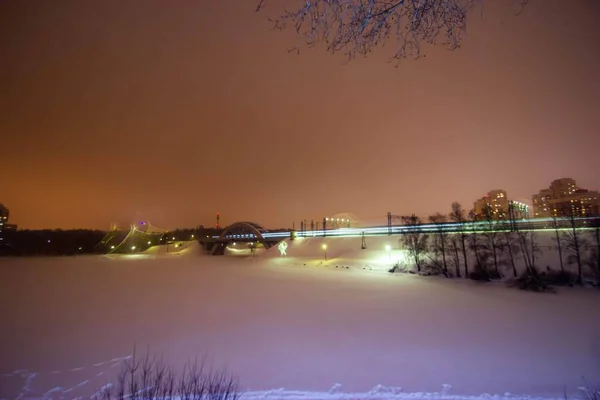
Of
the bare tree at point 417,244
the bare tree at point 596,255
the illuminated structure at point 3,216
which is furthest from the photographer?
the illuminated structure at point 3,216

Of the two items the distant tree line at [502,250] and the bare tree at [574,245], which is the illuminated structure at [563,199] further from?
the bare tree at [574,245]

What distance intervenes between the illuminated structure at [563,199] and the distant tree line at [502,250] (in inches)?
1078

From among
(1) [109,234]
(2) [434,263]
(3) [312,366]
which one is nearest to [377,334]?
(3) [312,366]

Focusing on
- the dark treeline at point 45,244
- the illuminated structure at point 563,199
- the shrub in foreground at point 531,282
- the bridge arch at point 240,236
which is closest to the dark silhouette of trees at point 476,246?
the shrub in foreground at point 531,282

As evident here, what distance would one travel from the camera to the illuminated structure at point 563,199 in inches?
2489

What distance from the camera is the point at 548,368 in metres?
14.5

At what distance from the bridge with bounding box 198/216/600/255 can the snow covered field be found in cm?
1273

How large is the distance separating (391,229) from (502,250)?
26.9 meters

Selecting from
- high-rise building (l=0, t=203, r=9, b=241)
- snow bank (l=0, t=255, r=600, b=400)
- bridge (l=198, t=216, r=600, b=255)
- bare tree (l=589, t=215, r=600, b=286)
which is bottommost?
snow bank (l=0, t=255, r=600, b=400)

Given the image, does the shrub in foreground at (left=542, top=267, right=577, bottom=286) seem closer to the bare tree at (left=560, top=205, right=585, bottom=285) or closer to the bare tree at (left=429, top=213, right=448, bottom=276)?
the bare tree at (left=560, top=205, right=585, bottom=285)

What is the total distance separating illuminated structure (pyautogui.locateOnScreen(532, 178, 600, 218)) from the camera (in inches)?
2489

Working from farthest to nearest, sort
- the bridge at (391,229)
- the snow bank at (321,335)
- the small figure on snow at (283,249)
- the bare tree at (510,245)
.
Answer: the small figure on snow at (283,249)
the bridge at (391,229)
the bare tree at (510,245)
the snow bank at (321,335)

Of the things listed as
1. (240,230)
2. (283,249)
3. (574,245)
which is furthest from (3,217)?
(574,245)

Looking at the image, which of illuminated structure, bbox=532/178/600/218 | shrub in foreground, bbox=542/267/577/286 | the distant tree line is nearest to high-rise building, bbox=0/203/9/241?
the distant tree line
